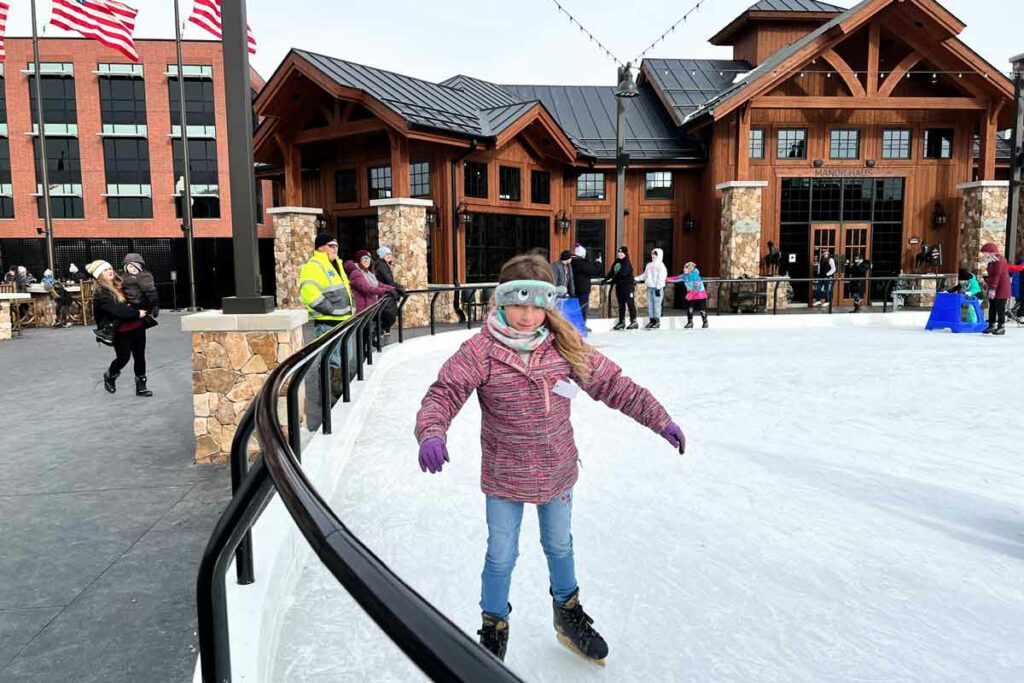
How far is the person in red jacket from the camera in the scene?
1277 centimetres

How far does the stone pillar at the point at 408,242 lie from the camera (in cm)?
1501

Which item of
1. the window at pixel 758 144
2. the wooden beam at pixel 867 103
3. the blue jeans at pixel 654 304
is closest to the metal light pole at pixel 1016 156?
the wooden beam at pixel 867 103

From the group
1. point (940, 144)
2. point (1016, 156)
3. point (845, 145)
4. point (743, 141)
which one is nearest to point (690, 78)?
point (743, 141)

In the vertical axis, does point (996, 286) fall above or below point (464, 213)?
below

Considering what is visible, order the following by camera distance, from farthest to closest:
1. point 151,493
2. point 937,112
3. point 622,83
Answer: point 937,112
point 622,83
point 151,493

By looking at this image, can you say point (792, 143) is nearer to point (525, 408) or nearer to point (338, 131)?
point (338, 131)

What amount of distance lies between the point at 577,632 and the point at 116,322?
6.72m

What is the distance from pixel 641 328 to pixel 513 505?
1269 cm

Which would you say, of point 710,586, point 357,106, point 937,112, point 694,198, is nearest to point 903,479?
point 710,586

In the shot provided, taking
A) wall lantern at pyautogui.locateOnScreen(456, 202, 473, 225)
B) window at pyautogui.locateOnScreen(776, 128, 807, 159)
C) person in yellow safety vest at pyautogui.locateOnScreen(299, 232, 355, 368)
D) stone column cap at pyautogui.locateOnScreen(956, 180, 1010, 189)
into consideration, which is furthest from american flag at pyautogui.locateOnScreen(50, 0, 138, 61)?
stone column cap at pyautogui.locateOnScreen(956, 180, 1010, 189)

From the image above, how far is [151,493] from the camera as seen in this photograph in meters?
4.45

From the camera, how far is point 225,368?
5.20 m

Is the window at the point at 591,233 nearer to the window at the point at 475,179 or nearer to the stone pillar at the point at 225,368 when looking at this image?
the window at the point at 475,179

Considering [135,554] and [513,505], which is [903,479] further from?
[135,554]
